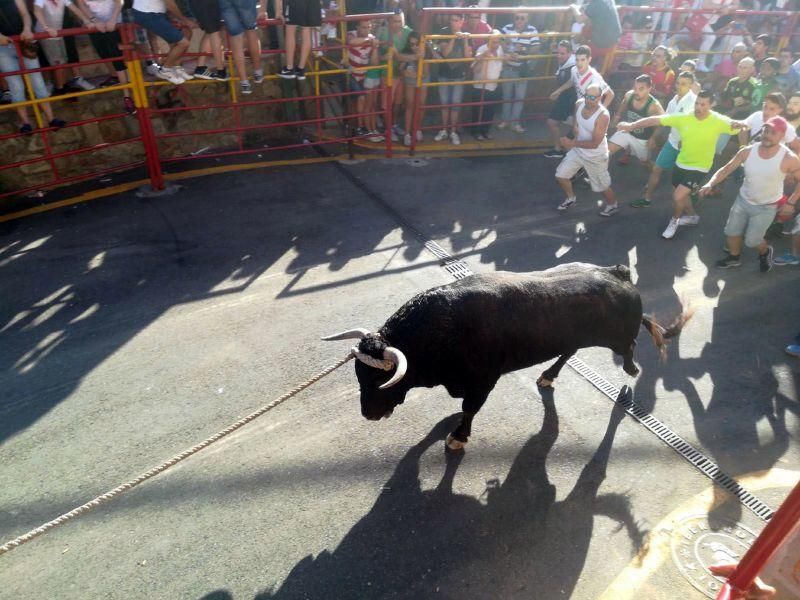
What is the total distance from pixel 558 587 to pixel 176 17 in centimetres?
799

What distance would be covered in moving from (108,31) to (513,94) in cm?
680

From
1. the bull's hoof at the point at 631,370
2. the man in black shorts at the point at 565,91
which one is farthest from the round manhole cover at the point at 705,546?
the man in black shorts at the point at 565,91

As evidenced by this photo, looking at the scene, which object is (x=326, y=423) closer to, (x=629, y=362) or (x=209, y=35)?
(x=629, y=362)

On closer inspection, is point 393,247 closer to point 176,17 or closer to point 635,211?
point 635,211

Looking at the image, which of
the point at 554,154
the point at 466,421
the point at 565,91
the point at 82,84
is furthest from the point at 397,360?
the point at 554,154

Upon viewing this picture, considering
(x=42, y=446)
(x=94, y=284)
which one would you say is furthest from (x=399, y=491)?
(x=94, y=284)

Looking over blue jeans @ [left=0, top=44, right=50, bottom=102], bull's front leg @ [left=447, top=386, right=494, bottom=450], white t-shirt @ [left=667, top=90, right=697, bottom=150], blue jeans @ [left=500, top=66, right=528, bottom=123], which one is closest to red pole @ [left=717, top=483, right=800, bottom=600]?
bull's front leg @ [left=447, top=386, right=494, bottom=450]

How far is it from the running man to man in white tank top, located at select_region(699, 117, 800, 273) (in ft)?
4.52

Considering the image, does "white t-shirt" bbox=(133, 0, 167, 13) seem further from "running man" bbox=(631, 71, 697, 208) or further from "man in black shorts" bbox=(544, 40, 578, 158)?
"running man" bbox=(631, 71, 697, 208)

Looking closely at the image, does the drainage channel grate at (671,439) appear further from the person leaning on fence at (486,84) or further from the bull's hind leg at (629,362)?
the person leaning on fence at (486,84)

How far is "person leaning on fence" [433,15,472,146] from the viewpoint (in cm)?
955

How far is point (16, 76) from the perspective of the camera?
276 inches

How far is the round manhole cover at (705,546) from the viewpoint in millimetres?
3668

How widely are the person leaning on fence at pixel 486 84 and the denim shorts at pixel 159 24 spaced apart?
4.49 meters
